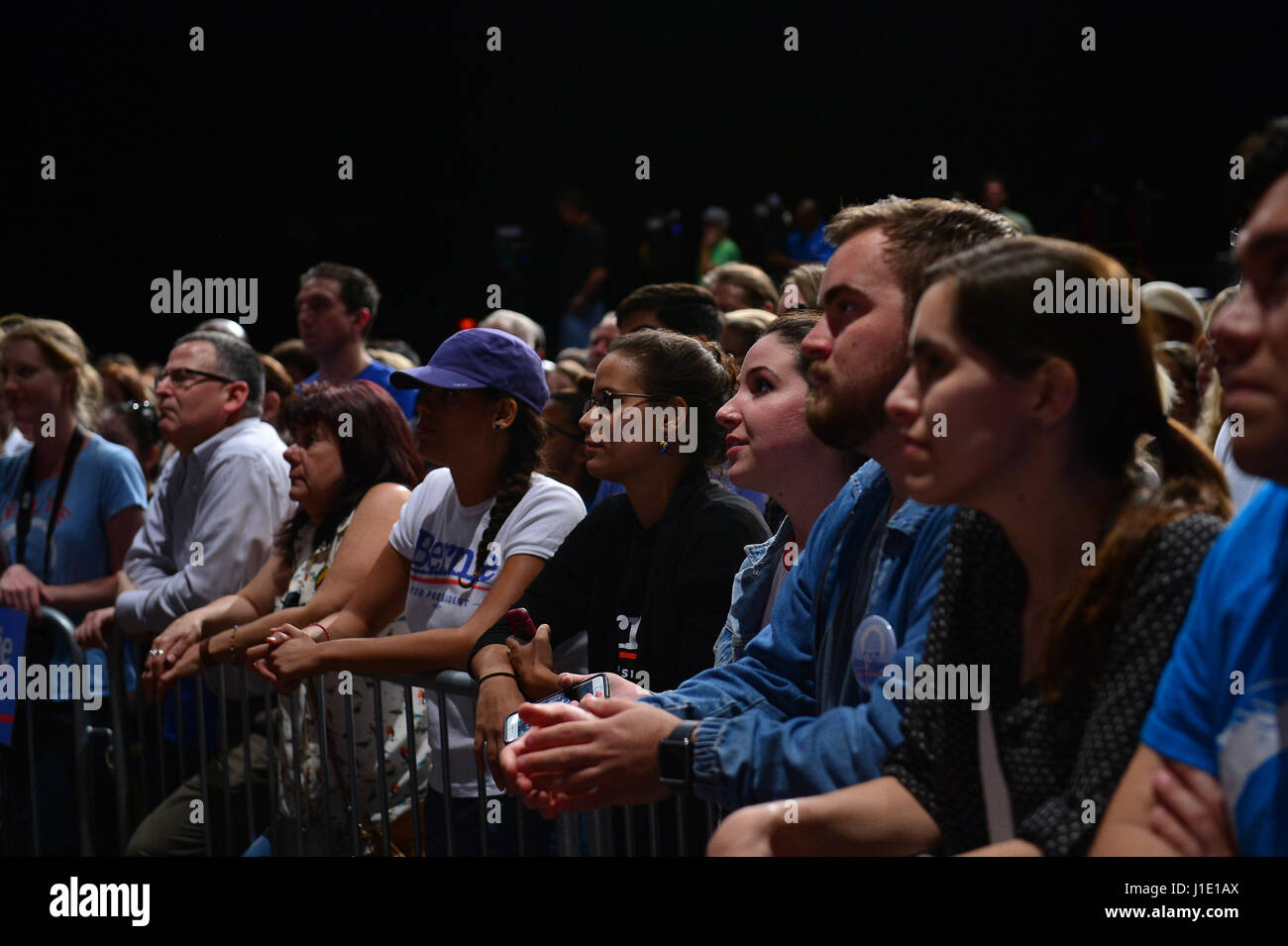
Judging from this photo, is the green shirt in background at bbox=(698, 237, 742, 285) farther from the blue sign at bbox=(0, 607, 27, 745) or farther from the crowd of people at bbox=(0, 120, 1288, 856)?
the blue sign at bbox=(0, 607, 27, 745)

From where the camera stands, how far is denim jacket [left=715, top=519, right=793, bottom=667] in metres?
2.33

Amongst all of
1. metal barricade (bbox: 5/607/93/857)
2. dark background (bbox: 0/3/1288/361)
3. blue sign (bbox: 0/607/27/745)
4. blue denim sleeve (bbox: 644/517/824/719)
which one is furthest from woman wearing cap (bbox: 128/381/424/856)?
dark background (bbox: 0/3/1288/361)

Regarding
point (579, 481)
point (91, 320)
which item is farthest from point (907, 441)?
point (91, 320)

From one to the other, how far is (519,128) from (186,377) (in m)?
6.46

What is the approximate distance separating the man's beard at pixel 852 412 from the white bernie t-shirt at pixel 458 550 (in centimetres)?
120

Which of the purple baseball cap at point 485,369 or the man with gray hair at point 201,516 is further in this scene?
the man with gray hair at point 201,516

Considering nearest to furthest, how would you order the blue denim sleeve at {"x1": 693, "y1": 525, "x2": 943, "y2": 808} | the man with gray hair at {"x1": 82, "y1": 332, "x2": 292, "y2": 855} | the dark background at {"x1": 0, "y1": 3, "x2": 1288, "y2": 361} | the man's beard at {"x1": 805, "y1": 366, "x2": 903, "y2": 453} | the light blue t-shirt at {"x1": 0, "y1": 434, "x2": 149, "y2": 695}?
the blue denim sleeve at {"x1": 693, "y1": 525, "x2": 943, "y2": 808}, the man's beard at {"x1": 805, "y1": 366, "x2": 903, "y2": 453}, the man with gray hair at {"x1": 82, "y1": 332, "x2": 292, "y2": 855}, the light blue t-shirt at {"x1": 0, "y1": 434, "x2": 149, "y2": 695}, the dark background at {"x1": 0, "y1": 3, "x2": 1288, "y2": 361}

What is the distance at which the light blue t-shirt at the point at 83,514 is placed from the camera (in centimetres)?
459

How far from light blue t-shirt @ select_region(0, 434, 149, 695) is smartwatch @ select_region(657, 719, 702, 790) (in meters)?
3.38

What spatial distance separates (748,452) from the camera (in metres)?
2.38

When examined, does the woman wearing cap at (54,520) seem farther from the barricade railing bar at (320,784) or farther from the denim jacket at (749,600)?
the denim jacket at (749,600)

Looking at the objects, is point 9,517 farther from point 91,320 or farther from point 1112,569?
point 91,320

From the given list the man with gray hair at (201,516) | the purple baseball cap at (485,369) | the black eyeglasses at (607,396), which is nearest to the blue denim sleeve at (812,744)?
the black eyeglasses at (607,396)

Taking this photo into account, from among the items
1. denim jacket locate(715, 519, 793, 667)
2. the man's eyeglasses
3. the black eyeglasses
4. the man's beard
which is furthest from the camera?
the man's eyeglasses
